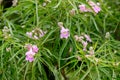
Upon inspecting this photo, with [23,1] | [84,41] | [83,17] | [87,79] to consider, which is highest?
[23,1]

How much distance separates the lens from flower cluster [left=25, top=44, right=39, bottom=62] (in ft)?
6.37

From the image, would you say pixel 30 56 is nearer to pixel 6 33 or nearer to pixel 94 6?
pixel 6 33

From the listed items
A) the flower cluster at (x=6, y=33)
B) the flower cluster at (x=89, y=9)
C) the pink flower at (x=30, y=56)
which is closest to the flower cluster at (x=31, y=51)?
the pink flower at (x=30, y=56)

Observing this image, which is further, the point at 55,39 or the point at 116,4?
the point at 116,4

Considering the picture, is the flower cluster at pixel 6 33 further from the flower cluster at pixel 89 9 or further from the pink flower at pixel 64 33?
the flower cluster at pixel 89 9

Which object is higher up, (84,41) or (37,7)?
(37,7)

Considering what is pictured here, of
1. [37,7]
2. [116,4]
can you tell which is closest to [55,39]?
[37,7]

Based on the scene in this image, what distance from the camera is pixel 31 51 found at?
1961mm

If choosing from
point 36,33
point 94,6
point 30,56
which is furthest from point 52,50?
point 94,6

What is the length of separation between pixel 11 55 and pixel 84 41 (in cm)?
47

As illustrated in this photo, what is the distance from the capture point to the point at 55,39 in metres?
2.16

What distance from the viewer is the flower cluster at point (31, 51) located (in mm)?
1942

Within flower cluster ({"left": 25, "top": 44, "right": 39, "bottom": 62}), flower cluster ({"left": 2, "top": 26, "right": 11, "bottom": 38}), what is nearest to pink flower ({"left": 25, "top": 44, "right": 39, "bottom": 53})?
flower cluster ({"left": 25, "top": 44, "right": 39, "bottom": 62})

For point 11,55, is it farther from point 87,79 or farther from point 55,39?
point 87,79
